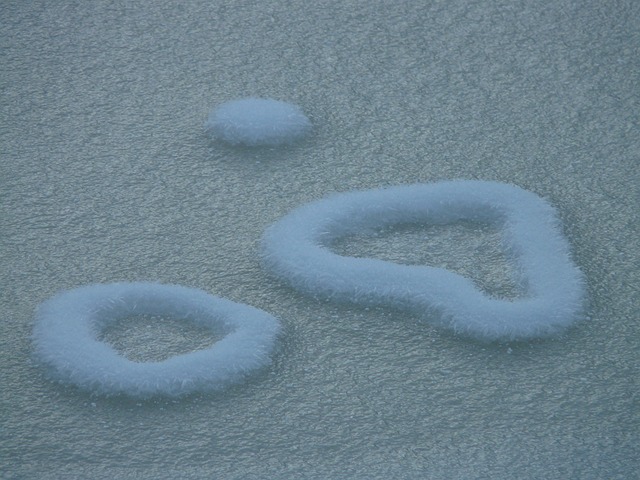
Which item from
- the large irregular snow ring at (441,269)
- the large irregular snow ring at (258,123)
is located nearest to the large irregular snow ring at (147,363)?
the large irregular snow ring at (441,269)

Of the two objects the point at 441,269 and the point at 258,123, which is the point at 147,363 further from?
the point at 258,123

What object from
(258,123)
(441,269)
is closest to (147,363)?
(441,269)

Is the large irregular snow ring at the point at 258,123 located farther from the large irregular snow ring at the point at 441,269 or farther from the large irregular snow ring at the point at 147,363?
the large irregular snow ring at the point at 147,363

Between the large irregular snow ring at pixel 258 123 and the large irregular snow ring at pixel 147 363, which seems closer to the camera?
the large irregular snow ring at pixel 147 363

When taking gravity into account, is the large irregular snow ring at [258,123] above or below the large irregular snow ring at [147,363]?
above

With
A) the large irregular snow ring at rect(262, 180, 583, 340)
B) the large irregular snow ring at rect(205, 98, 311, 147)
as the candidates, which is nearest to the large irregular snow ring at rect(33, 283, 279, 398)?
the large irregular snow ring at rect(262, 180, 583, 340)

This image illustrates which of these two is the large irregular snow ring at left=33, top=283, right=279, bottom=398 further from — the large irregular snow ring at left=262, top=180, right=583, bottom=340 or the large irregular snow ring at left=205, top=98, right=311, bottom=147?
the large irregular snow ring at left=205, top=98, right=311, bottom=147
